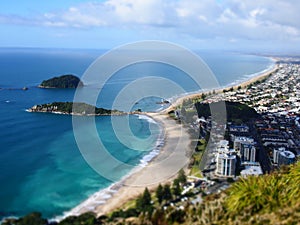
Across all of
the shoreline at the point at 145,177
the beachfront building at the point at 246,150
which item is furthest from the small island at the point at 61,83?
the beachfront building at the point at 246,150

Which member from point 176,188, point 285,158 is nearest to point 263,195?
point 176,188

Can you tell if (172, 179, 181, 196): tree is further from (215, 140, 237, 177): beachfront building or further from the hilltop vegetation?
the hilltop vegetation

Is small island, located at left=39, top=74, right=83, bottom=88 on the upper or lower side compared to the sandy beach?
upper

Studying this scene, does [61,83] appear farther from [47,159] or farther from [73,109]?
[47,159]

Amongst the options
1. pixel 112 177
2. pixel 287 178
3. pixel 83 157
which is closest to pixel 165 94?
pixel 83 157

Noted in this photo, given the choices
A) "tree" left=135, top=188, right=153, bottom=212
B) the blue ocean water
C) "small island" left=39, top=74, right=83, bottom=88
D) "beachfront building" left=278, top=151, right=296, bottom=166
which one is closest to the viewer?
"tree" left=135, top=188, right=153, bottom=212

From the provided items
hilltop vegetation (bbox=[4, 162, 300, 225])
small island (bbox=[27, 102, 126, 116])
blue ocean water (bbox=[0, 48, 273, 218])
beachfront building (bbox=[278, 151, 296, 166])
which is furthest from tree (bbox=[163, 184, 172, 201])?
small island (bbox=[27, 102, 126, 116])

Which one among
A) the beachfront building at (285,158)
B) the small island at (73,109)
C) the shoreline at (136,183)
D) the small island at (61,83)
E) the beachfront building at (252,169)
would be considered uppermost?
the small island at (61,83)

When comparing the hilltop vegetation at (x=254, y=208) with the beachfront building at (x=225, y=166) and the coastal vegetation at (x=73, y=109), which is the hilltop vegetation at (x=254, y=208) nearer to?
the beachfront building at (x=225, y=166)
